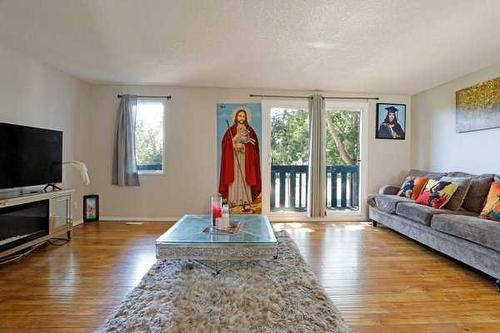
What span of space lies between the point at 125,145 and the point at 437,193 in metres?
4.46

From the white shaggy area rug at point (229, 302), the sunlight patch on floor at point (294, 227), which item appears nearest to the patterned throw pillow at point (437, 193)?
the sunlight patch on floor at point (294, 227)

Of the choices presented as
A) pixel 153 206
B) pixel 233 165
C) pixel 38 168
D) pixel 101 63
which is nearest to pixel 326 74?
pixel 233 165

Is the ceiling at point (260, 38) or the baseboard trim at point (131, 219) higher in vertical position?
the ceiling at point (260, 38)

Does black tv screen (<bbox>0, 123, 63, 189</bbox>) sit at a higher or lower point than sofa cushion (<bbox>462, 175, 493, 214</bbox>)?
higher

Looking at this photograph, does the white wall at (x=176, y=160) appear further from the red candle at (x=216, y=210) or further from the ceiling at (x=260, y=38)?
the red candle at (x=216, y=210)

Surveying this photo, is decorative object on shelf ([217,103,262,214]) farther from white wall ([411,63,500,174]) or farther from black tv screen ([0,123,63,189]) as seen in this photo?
white wall ([411,63,500,174])

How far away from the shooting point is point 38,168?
3230mm

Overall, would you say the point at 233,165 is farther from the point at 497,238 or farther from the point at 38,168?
the point at 497,238

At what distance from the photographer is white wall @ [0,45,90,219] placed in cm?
315

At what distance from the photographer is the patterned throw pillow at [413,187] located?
13.1ft

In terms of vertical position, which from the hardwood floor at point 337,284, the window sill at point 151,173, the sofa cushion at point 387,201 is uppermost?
the window sill at point 151,173

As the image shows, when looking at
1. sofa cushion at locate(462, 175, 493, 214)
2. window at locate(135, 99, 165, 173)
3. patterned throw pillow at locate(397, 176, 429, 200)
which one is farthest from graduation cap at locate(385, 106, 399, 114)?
window at locate(135, 99, 165, 173)

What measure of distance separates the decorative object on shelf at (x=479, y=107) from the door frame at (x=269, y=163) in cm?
134

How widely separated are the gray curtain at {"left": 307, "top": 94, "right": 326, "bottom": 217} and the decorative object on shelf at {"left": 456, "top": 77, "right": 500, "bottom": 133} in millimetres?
1871
